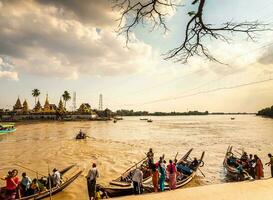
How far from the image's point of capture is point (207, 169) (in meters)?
22.4

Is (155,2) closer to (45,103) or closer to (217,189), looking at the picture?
(217,189)

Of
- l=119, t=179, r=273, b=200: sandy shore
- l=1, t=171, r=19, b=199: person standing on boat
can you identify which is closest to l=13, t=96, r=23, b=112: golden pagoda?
l=1, t=171, r=19, b=199: person standing on boat

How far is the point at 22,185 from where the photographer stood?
12.2m

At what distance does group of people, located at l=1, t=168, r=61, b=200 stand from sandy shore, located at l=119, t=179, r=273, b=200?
453 centimetres

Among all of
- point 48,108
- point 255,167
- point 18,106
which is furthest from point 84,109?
point 255,167

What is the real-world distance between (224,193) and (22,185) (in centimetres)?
849

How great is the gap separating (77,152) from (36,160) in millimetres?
5602

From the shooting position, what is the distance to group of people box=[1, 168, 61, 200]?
1031 centimetres

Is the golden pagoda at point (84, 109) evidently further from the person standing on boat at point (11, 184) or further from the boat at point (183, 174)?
the person standing on boat at point (11, 184)

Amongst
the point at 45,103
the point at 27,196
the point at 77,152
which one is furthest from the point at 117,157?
the point at 45,103

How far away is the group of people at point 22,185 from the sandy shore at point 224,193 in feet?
14.9

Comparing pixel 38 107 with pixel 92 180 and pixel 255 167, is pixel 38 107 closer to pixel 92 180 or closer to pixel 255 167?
pixel 92 180

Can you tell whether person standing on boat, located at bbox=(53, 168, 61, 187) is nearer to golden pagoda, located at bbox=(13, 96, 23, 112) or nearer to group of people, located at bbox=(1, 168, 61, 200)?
group of people, located at bbox=(1, 168, 61, 200)

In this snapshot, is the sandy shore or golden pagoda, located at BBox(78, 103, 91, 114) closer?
the sandy shore
